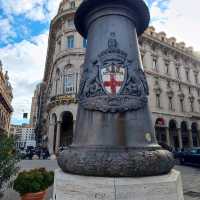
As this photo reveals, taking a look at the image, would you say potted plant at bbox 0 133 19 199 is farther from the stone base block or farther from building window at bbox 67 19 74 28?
building window at bbox 67 19 74 28

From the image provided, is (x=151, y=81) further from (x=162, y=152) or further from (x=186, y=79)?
(x=162, y=152)

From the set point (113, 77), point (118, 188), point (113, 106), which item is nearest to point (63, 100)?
point (113, 77)

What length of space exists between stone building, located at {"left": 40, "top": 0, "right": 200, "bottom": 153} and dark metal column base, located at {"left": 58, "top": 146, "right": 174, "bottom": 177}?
18.1 m

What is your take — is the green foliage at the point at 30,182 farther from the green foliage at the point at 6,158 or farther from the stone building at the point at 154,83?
the stone building at the point at 154,83

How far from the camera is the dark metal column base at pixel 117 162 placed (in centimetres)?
249

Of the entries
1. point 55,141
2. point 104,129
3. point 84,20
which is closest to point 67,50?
point 55,141

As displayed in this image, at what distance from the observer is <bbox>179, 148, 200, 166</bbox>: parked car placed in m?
14.2

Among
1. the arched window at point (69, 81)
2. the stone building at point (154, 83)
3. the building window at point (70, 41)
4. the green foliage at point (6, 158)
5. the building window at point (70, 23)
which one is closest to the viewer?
the green foliage at point (6, 158)

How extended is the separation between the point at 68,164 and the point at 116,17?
2.76 metres

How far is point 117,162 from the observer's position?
251 cm

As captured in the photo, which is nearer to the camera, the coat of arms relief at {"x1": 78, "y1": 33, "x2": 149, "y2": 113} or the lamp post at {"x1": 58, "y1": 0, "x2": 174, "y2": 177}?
the lamp post at {"x1": 58, "y1": 0, "x2": 174, "y2": 177}

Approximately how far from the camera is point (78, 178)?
8.34 feet

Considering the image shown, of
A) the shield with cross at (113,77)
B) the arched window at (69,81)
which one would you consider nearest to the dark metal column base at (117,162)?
the shield with cross at (113,77)

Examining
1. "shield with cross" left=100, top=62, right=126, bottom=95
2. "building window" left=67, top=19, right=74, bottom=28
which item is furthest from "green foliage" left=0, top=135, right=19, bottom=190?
"building window" left=67, top=19, right=74, bottom=28
